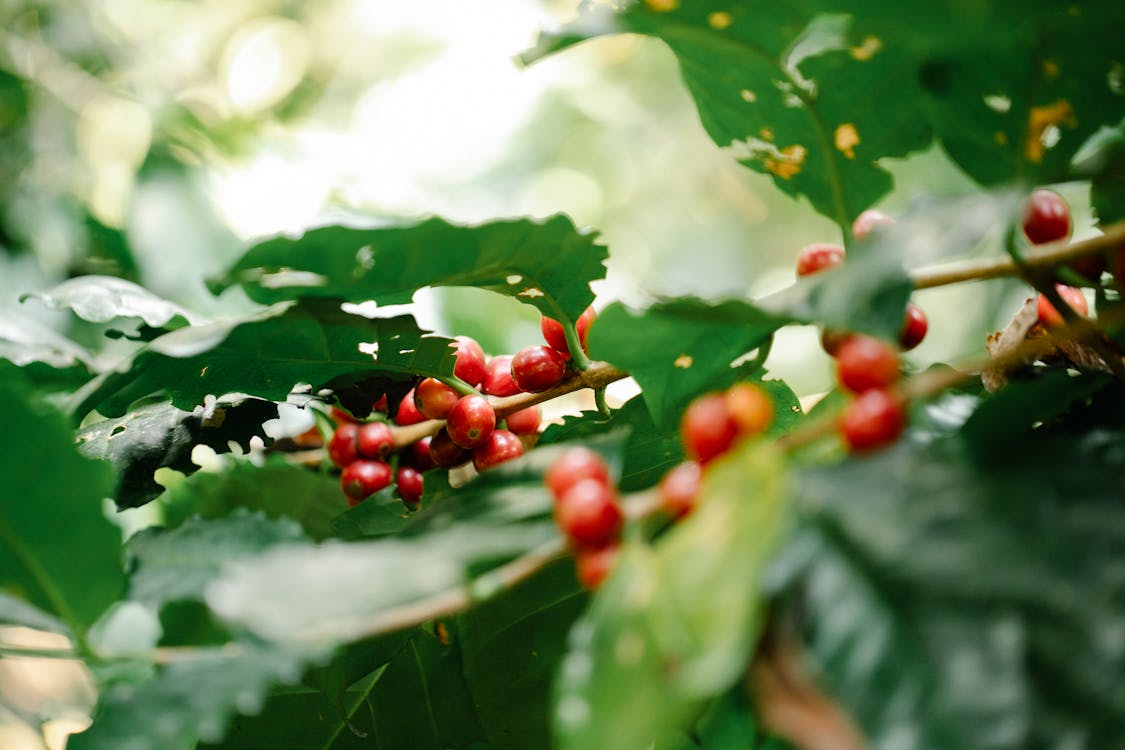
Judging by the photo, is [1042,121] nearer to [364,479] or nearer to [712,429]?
[712,429]

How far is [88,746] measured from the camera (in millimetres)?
468

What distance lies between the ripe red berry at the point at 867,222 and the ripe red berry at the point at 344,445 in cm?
45

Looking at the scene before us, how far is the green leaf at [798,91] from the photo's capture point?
1.62ft

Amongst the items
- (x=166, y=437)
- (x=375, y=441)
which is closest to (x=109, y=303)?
(x=166, y=437)

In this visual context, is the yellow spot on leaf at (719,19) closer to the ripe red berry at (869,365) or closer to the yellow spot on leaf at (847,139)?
the yellow spot on leaf at (847,139)

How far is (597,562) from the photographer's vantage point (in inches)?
15.0

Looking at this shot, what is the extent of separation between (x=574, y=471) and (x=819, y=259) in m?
0.26

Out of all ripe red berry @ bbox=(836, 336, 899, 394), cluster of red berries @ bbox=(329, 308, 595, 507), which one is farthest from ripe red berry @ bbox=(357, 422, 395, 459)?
ripe red berry @ bbox=(836, 336, 899, 394)

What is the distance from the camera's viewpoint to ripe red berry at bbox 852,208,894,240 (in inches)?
21.8

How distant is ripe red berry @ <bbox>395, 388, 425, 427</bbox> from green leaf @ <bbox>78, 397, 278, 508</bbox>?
0.12 meters

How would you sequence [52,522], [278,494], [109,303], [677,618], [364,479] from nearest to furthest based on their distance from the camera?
1. [677,618]
2. [52,522]
3. [109,303]
4. [364,479]
5. [278,494]

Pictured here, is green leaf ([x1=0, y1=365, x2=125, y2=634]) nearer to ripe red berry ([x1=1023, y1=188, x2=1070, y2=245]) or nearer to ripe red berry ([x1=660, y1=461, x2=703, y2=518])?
ripe red berry ([x1=660, y1=461, x2=703, y2=518])

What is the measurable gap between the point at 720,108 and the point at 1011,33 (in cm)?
22

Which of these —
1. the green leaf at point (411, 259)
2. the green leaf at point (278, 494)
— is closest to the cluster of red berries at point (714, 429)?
the green leaf at point (411, 259)
